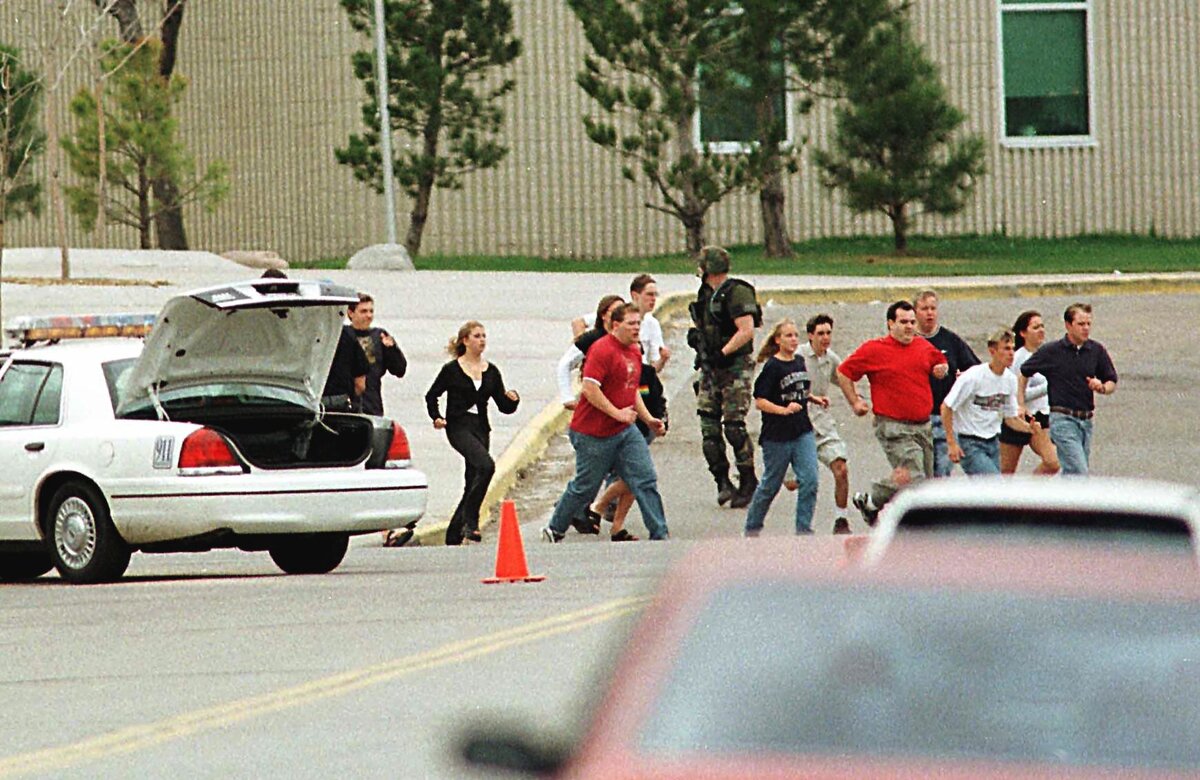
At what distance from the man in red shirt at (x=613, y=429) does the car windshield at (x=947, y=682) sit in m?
13.0

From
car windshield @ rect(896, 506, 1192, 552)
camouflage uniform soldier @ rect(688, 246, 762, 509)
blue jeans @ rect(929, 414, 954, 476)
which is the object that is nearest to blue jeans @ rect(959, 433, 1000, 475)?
blue jeans @ rect(929, 414, 954, 476)

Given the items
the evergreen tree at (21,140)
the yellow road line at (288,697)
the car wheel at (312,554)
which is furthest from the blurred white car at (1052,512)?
the evergreen tree at (21,140)

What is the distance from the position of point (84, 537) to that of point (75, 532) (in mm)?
74

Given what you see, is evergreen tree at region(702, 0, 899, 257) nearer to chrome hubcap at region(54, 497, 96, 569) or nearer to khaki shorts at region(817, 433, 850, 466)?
khaki shorts at region(817, 433, 850, 466)

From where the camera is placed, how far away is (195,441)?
46.3 ft

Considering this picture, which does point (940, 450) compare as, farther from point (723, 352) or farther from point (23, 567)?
point (23, 567)

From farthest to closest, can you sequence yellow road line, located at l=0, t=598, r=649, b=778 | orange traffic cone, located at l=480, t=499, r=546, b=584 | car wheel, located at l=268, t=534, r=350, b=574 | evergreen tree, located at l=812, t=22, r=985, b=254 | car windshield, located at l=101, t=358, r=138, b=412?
evergreen tree, located at l=812, t=22, r=985, b=254 → car wheel, located at l=268, t=534, r=350, b=574 → car windshield, located at l=101, t=358, r=138, b=412 → orange traffic cone, located at l=480, t=499, r=546, b=584 → yellow road line, located at l=0, t=598, r=649, b=778

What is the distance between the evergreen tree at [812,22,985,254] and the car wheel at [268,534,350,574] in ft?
80.4

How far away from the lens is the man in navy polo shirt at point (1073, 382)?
17734 mm

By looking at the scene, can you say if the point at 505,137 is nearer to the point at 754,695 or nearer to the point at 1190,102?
the point at 1190,102

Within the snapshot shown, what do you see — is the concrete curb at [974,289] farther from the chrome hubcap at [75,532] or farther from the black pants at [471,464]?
the chrome hubcap at [75,532]

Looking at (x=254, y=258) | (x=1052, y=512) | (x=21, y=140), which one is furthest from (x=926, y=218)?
(x=1052, y=512)

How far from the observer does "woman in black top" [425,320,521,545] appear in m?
17.8

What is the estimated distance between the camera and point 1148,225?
Result: 46.1 m
